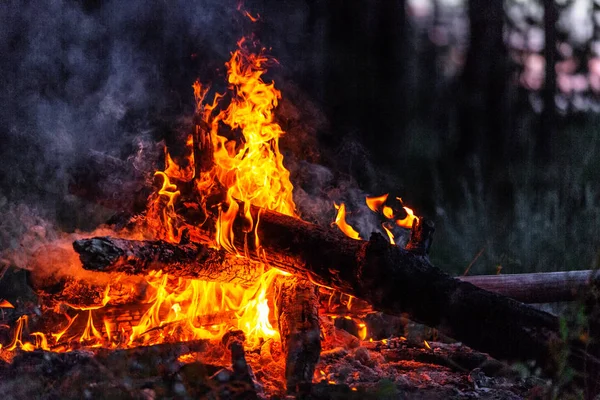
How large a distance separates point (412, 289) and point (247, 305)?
1621mm

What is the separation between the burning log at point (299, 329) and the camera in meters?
3.67

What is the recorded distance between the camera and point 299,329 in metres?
4.26

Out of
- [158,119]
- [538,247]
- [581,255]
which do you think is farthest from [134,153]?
[581,255]

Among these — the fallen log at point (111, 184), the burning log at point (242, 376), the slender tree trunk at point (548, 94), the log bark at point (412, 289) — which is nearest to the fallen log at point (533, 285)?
the log bark at point (412, 289)

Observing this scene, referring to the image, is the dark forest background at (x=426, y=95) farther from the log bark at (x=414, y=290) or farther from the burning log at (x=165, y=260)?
the log bark at (x=414, y=290)

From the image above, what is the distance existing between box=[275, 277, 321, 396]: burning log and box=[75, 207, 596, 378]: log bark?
26 centimetres

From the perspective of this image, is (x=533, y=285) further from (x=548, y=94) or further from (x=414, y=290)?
(x=548, y=94)

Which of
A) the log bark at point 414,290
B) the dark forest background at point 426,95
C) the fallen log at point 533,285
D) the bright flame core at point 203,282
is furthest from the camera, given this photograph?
the dark forest background at point 426,95

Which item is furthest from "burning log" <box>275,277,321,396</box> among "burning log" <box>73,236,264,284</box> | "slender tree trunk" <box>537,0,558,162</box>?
"slender tree trunk" <box>537,0,558,162</box>

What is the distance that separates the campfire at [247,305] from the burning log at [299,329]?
0.01 metres

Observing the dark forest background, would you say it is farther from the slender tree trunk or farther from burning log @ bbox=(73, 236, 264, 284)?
burning log @ bbox=(73, 236, 264, 284)

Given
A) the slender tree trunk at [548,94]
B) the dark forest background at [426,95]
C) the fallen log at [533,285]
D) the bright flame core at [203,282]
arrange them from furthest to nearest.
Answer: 1. the slender tree trunk at [548,94]
2. the dark forest background at [426,95]
3. the fallen log at [533,285]
4. the bright flame core at [203,282]

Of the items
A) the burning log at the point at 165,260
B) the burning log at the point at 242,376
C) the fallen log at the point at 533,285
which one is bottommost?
the burning log at the point at 242,376

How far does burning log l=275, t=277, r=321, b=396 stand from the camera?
3.67 metres
